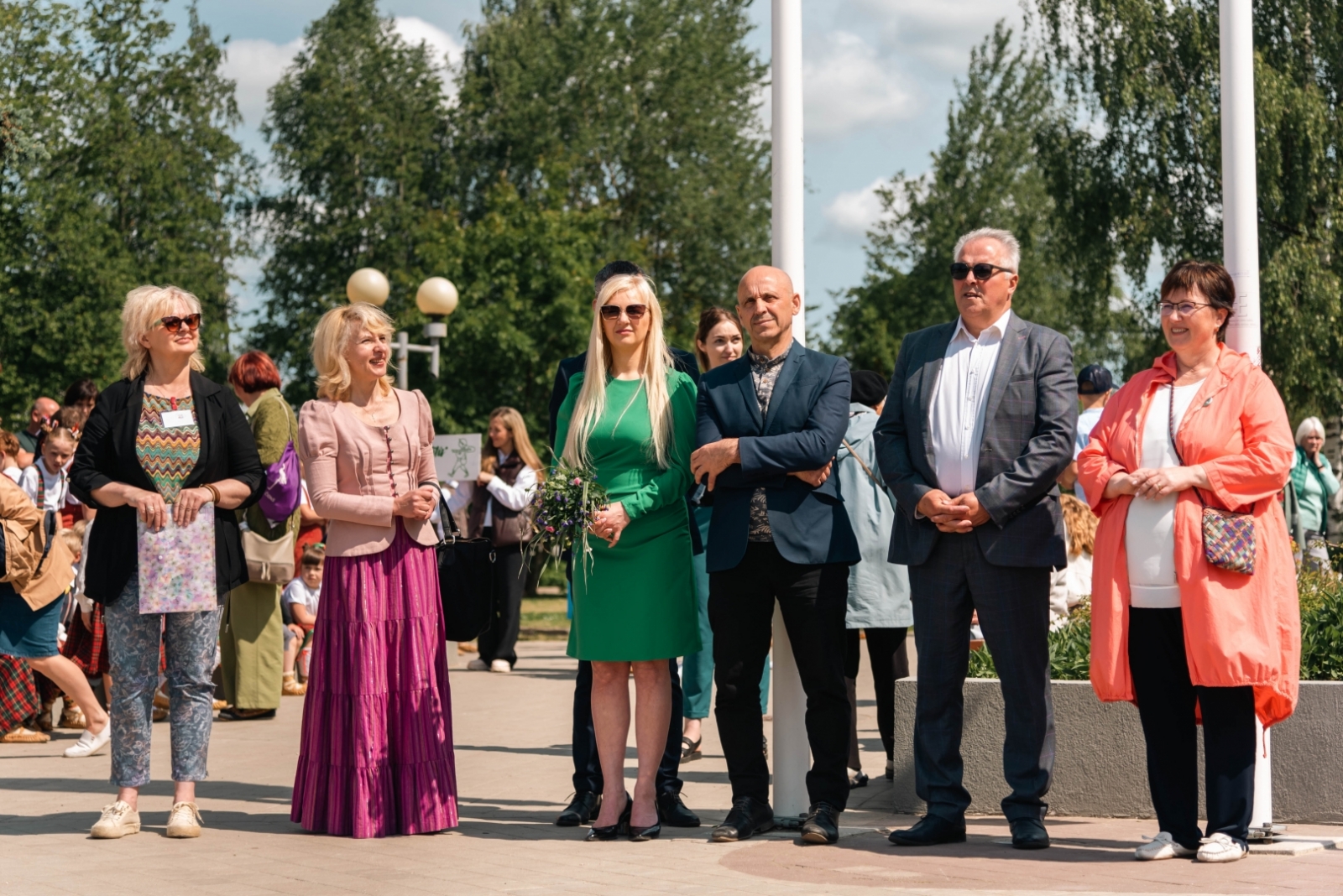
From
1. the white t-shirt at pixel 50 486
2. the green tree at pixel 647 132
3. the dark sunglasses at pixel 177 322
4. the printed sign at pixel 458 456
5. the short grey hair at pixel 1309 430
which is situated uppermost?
the green tree at pixel 647 132

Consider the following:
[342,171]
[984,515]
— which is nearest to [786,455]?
[984,515]

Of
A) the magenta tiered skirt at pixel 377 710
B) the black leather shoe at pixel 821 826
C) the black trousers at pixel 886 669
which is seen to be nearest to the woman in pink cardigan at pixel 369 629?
the magenta tiered skirt at pixel 377 710

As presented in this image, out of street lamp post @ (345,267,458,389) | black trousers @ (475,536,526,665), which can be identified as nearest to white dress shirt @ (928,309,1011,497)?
black trousers @ (475,536,526,665)

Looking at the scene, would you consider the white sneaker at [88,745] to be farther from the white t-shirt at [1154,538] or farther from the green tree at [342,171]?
the green tree at [342,171]

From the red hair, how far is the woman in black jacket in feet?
10.9

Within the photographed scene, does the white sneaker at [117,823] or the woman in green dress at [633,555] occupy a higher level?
the woman in green dress at [633,555]

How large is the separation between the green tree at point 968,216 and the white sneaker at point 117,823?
45.9 meters

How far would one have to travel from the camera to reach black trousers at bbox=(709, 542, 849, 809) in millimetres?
6445

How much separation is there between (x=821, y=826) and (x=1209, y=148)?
2542 cm

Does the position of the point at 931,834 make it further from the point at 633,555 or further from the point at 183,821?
the point at 183,821

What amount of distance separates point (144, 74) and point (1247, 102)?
39715 millimetres

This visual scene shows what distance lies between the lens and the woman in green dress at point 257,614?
10.2m

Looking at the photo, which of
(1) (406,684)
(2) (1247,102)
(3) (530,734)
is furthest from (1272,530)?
(3) (530,734)

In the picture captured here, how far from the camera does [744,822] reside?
644cm
